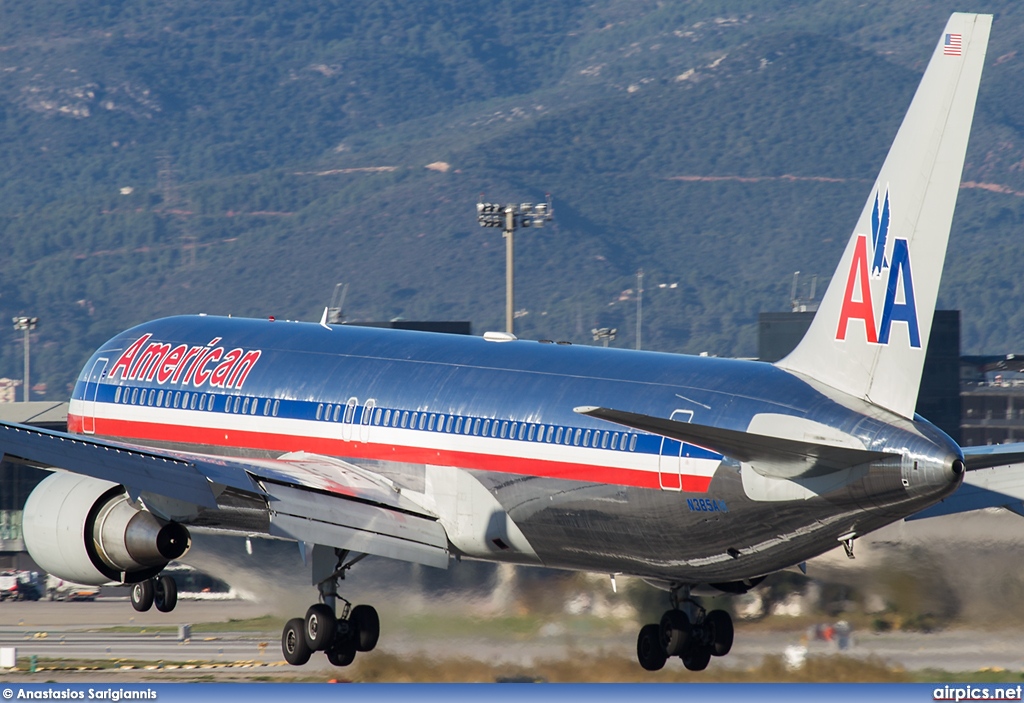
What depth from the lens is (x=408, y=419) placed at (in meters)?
31.8

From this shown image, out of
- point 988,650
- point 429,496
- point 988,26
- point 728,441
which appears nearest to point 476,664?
point 429,496

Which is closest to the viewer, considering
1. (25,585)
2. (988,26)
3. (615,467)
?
(988,26)

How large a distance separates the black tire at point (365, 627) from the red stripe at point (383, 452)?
3.20 m

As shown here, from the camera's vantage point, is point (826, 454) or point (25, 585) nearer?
point (826, 454)

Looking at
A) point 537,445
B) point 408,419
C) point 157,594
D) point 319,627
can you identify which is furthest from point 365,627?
point 537,445

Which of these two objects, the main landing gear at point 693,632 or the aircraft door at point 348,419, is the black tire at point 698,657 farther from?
the aircraft door at point 348,419

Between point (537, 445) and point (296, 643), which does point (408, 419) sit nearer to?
point (537, 445)

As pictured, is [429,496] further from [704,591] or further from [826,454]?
[826,454]

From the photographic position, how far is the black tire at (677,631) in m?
32.4

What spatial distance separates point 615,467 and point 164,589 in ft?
42.7

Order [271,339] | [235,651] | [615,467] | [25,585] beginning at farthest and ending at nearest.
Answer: [25,585] < [235,651] < [271,339] < [615,467]

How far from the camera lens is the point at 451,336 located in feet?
110

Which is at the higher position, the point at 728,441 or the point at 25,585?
the point at 728,441

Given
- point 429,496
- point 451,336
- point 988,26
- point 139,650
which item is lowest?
point 139,650
